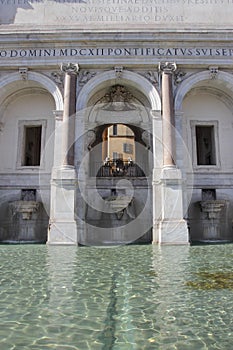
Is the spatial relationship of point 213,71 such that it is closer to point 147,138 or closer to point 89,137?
point 147,138

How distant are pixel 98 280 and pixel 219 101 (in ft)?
38.7

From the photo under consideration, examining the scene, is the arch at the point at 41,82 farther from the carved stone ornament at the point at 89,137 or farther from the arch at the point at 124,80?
the carved stone ornament at the point at 89,137

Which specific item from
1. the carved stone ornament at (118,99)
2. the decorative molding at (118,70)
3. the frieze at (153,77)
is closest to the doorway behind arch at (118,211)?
the carved stone ornament at (118,99)

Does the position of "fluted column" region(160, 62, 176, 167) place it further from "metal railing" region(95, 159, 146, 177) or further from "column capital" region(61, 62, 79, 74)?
"metal railing" region(95, 159, 146, 177)

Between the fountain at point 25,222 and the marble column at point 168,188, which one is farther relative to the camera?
the fountain at point 25,222

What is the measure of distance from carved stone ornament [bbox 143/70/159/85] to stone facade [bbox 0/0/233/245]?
0.04m

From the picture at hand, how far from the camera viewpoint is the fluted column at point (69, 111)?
38.8ft

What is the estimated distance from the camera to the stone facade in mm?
11906

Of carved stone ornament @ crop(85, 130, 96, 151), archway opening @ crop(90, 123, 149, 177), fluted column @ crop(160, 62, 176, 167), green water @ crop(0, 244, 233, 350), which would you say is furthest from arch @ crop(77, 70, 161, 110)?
green water @ crop(0, 244, 233, 350)

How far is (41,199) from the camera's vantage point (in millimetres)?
13062

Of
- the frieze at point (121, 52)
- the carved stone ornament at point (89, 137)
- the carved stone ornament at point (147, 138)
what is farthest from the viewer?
the carved stone ornament at point (147, 138)

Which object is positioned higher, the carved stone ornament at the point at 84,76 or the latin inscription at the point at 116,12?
the latin inscription at the point at 116,12

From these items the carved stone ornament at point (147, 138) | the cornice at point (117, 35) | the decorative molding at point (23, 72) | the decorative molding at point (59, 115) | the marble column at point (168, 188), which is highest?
the cornice at point (117, 35)

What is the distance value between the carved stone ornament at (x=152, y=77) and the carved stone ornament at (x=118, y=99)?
151cm
